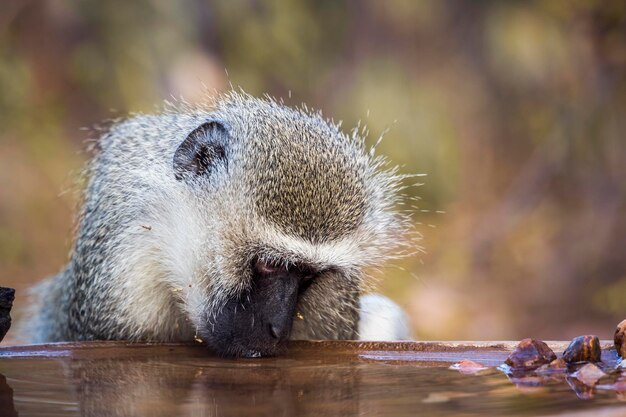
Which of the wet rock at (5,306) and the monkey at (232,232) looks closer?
the wet rock at (5,306)

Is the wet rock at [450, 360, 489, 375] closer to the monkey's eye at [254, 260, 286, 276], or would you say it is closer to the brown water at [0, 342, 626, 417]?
the brown water at [0, 342, 626, 417]

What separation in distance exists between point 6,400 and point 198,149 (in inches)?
56.0

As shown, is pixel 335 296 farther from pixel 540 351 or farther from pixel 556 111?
pixel 556 111

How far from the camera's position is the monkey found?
283 centimetres

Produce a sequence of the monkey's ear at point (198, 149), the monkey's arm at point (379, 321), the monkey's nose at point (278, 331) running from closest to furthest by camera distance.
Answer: the monkey's nose at point (278, 331) < the monkey's ear at point (198, 149) < the monkey's arm at point (379, 321)

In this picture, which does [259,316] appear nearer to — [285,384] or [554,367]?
[285,384]

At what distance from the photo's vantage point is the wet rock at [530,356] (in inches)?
94.0

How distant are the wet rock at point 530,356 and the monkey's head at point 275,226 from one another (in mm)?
642

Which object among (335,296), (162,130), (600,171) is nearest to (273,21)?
(600,171)

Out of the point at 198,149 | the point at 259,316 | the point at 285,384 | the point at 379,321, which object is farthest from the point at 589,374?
the point at 379,321

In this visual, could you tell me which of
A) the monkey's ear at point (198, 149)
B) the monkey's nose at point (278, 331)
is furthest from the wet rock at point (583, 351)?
the monkey's ear at point (198, 149)

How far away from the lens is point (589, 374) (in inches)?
85.4

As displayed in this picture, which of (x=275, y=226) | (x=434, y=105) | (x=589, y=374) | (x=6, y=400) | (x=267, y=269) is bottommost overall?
(x=6, y=400)

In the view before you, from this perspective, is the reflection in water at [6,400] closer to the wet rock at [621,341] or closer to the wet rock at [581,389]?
the wet rock at [581,389]
